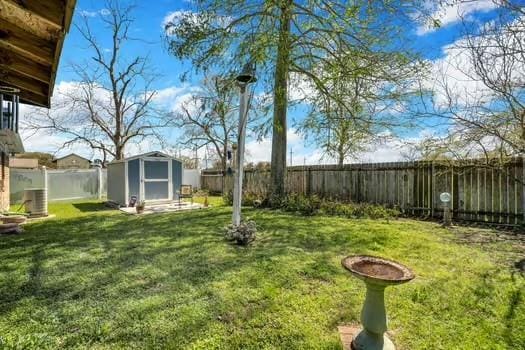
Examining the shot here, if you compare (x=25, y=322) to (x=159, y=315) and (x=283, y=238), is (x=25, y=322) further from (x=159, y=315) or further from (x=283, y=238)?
(x=283, y=238)

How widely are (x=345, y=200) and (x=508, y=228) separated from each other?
373 centimetres

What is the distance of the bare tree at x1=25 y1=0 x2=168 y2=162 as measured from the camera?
14383mm

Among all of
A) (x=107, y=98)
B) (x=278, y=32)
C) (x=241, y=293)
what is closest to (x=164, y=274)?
(x=241, y=293)

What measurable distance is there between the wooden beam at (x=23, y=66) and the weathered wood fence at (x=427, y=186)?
20.5 ft

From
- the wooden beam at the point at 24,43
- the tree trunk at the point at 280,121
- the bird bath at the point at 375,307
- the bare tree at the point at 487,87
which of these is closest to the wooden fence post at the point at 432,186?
the bare tree at the point at 487,87

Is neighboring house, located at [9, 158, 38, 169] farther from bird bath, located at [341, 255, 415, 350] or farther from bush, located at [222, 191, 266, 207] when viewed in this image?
bird bath, located at [341, 255, 415, 350]

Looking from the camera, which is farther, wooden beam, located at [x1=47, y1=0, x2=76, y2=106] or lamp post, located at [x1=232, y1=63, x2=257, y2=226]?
lamp post, located at [x1=232, y1=63, x2=257, y2=226]

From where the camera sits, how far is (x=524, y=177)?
5.45 metres

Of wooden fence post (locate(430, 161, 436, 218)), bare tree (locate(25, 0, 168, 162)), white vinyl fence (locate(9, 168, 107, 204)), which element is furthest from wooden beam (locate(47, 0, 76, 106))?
bare tree (locate(25, 0, 168, 162))

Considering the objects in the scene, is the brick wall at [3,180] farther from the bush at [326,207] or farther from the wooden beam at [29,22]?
the bush at [326,207]

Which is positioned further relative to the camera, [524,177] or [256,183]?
[256,183]

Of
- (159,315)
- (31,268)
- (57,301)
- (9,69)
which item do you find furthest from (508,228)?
(9,69)

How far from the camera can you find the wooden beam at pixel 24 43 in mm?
3168

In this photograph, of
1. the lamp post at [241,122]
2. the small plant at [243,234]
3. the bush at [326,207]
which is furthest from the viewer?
the bush at [326,207]
